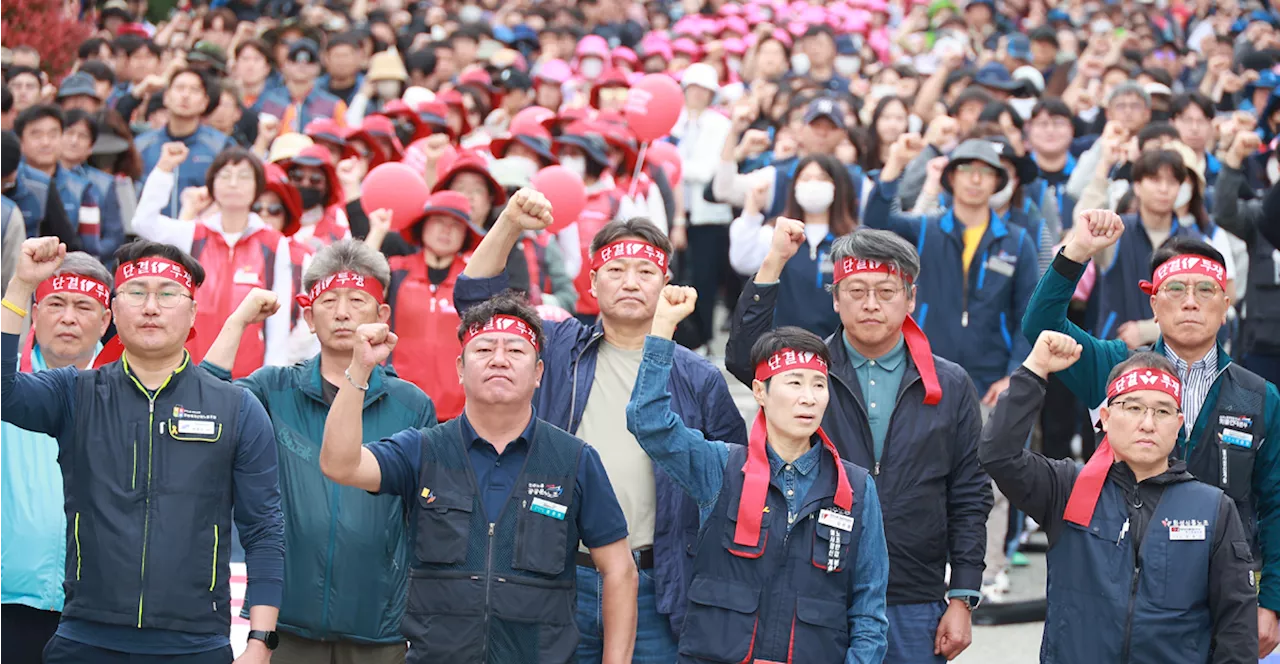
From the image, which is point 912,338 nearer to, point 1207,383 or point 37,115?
point 1207,383

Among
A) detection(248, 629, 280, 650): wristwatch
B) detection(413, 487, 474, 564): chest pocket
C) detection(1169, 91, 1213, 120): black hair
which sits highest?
detection(1169, 91, 1213, 120): black hair

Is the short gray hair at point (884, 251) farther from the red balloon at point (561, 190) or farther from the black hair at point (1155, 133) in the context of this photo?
the black hair at point (1155, 133)

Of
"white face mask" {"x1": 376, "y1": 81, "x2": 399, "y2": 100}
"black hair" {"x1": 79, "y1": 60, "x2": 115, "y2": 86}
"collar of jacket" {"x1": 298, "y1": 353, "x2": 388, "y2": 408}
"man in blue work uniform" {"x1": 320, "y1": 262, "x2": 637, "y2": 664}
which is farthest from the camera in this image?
"white face mask" {"x1": 376, "y1": 81, "x2": 399, "y2": 100}

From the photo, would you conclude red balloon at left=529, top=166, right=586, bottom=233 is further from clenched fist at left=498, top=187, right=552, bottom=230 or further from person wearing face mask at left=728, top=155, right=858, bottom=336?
clenched fist at left=498, top=187, right=552, bottom=230

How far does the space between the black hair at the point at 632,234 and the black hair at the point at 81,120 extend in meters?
5.24

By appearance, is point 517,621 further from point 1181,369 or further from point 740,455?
point 1181,369

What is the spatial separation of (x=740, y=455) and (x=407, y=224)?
10.7ft

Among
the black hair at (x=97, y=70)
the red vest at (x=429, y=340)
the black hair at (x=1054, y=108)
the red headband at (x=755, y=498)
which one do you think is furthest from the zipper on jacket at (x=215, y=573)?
the black hair at (x=97, y=70)

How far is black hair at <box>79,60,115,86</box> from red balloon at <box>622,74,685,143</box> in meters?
4.41

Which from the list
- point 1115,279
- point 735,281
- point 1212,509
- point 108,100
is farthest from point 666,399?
point 108,100

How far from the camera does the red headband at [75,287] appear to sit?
5777 mm

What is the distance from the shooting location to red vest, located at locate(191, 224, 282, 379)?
308 inches

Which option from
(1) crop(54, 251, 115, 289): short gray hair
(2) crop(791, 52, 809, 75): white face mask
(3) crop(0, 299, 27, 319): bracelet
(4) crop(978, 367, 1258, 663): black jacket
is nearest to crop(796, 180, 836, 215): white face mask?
(4) crop(978, 367, 1258, 663): black jacket

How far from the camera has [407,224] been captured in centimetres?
804
